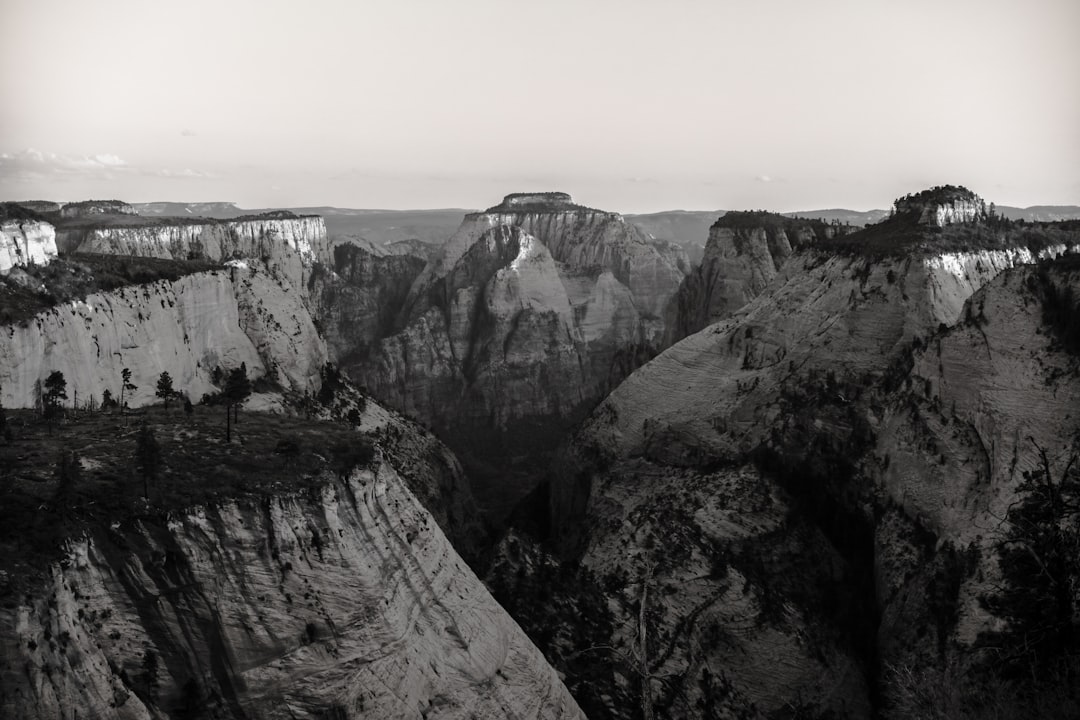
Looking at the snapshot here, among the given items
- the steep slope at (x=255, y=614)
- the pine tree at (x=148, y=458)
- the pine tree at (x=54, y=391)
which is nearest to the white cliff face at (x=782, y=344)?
the steep slope at (x=255, y=614)

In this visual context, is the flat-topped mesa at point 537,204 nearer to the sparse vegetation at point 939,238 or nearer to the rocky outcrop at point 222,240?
the rocky outcrop at point 222,240

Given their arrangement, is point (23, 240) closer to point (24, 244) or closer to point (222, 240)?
point (24, 244)

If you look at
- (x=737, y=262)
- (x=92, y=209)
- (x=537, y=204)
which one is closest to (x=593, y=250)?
(x=537, y=204)

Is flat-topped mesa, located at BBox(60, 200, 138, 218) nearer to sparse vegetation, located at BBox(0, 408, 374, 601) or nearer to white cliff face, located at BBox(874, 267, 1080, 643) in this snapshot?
sparse vegetation, located at BBox(0, 408, 374, 601)

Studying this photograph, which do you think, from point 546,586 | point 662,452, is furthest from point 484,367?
point 546,586

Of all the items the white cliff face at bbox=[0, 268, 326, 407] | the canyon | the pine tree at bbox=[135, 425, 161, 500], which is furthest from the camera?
the white cliff face at bbox=[0, 268, 326, 407]

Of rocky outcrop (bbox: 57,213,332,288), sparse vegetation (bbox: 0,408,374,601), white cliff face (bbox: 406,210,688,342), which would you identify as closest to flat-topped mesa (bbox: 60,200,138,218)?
rocky outcrop (bbox: 57,213,332,288)
